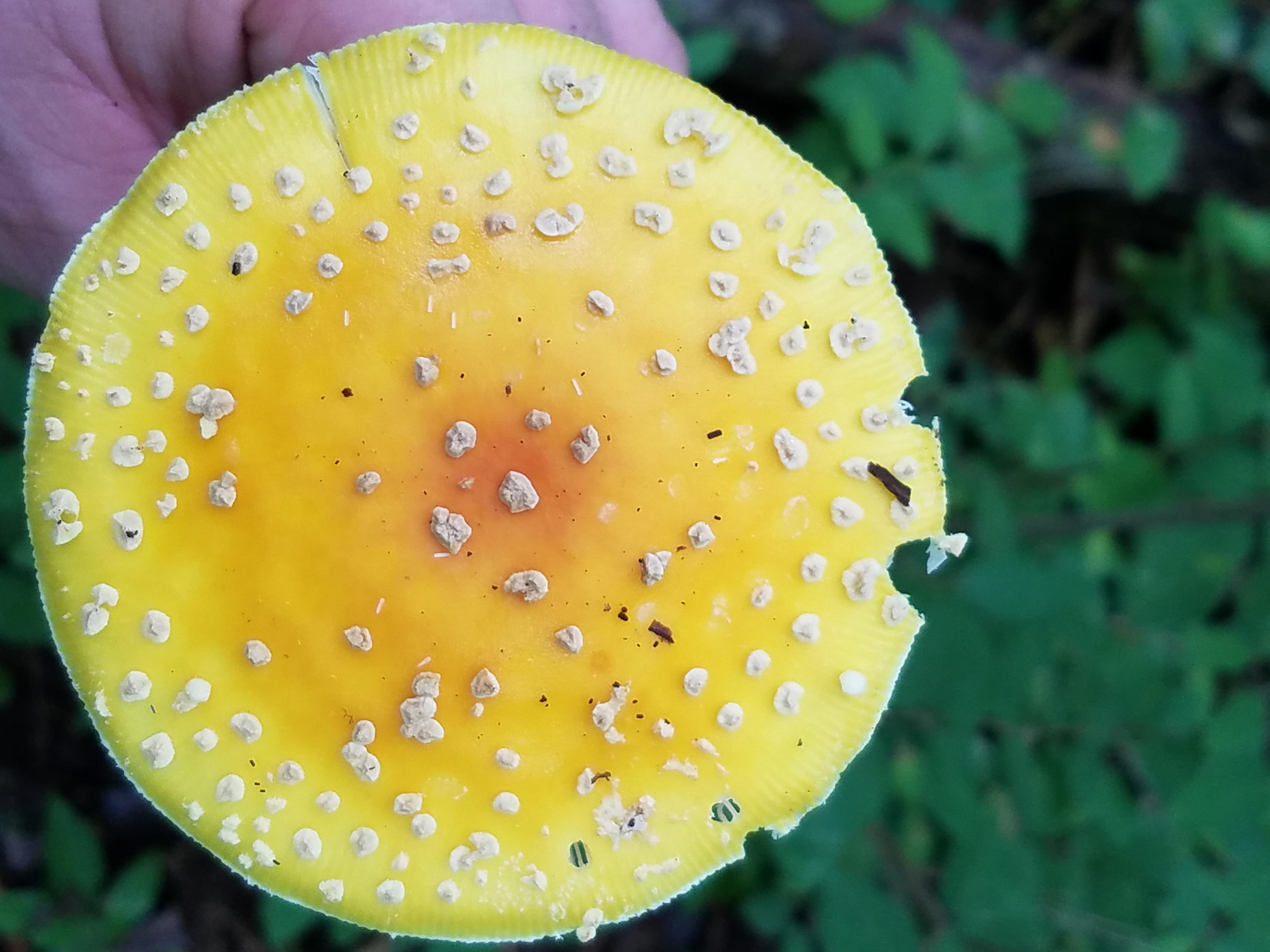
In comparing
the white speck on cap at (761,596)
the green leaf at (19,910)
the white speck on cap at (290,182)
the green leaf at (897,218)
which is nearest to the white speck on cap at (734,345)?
the white speck on cap at (761,596)

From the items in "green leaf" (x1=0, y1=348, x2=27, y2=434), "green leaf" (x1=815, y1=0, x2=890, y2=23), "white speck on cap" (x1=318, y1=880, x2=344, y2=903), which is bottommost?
"white speck on cap" (x1=318, y1=880, x2=344, y2=903)

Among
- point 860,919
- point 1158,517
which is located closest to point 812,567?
point 860,919

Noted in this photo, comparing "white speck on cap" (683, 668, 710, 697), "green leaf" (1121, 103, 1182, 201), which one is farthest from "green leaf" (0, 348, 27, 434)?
"green leaf" (1121, 103, 1182, 201)

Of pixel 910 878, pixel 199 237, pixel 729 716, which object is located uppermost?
pixel 199 237

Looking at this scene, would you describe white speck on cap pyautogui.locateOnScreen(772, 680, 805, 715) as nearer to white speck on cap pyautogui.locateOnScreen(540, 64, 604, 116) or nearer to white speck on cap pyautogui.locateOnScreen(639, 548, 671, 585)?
white speck on cap pyautogui.locateOnScreen(639, 548, 671, 585)

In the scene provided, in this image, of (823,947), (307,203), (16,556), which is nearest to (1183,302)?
(823,947)

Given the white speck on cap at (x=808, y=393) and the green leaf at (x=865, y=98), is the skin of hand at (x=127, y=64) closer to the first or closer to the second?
the green leaf at (x=865, y=98)

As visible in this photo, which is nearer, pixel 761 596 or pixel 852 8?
pixel 761 596

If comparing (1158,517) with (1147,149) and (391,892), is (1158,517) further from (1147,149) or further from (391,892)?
(391,892)
